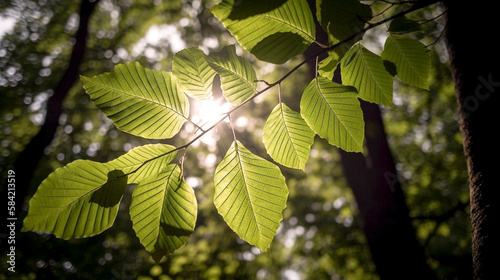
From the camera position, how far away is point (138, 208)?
492 millimetres

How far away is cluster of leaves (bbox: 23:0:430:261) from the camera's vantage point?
1.49ft

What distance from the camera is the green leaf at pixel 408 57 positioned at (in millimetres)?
617

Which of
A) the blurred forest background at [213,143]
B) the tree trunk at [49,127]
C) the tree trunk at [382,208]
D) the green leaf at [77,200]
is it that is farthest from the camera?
the blurred forest background at [213,143]

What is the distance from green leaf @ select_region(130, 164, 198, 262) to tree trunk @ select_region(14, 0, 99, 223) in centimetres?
514

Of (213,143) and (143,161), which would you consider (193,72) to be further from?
(213,143)

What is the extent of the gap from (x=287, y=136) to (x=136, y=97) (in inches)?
11.4

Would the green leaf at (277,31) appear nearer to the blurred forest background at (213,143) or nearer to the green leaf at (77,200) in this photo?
the green leaf at (77,200)

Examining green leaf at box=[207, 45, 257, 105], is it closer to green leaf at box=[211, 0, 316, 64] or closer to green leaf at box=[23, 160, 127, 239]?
green leaf at box=[211, 0, 316, 64]

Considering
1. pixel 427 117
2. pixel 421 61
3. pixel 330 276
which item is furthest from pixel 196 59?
pixel 427 117

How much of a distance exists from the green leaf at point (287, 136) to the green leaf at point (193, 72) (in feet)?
0.46

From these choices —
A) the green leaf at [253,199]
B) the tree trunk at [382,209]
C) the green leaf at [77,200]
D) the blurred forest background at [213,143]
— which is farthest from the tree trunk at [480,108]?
the blurred forest background at [213,143]

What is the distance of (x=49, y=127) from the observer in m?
4.85

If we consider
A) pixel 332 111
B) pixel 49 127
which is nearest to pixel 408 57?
pixel 332 111

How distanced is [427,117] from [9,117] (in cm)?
1069
